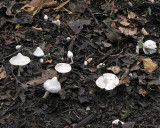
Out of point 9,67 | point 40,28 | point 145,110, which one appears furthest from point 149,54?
point 9,67

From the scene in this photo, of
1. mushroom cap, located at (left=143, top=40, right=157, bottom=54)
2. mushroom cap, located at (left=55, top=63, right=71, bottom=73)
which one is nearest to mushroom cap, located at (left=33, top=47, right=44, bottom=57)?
mushroom cap, located at (left=55, top=63, right=71, bottom=73)

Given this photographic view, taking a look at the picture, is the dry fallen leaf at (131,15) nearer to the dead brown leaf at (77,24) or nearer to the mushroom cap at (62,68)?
the dead brown leaf at (77,24)

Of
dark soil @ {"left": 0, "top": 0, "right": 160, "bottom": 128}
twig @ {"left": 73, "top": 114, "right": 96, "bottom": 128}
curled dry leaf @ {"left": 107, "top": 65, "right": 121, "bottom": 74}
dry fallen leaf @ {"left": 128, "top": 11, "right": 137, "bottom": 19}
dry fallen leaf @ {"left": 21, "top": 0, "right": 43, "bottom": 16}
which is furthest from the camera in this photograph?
dry fallen leaf @ {"left": 128, "top": 11, "right": 137, "bottom": 19}

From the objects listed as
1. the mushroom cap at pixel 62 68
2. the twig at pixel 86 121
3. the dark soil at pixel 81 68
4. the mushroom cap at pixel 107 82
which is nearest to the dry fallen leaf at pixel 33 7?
the dark soil at pixel 81 68

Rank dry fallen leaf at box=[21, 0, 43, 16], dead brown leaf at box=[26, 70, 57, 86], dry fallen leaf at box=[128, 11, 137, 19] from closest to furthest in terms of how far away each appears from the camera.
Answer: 1. dead brown leaf at box=[26, 70, 57, 86]
2. dry fallen leaf at box=[21, 0, 43, 16]
3. dry fallen leaf at box=[128, 11, 137, 19]

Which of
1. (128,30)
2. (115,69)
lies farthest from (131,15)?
(115,69)

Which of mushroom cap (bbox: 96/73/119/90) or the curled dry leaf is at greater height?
mushroom cap (bbox: 96/73/119/90)

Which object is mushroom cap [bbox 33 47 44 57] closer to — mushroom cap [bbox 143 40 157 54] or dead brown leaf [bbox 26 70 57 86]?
dead brown leaf [bbox 26 70 57 86]
